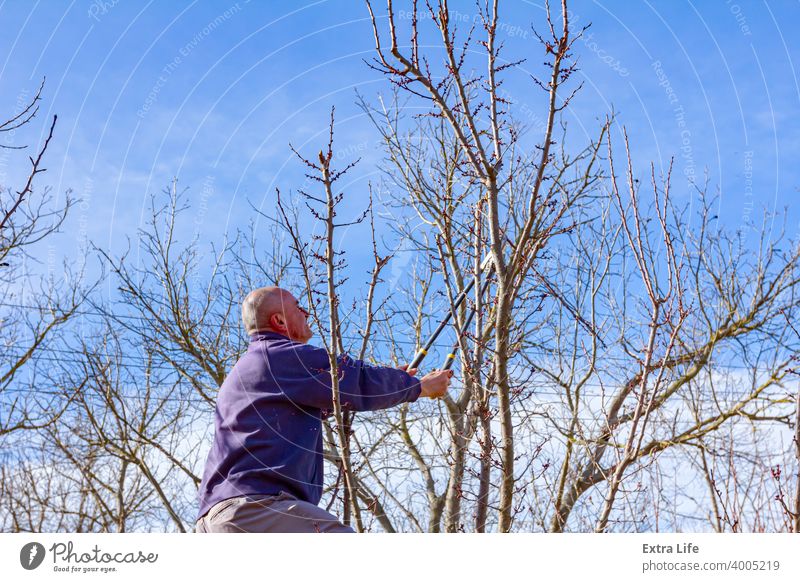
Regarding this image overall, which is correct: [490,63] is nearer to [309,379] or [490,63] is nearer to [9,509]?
[309,379]

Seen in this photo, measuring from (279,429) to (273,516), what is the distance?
14.1 inches

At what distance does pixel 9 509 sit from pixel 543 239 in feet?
30.2

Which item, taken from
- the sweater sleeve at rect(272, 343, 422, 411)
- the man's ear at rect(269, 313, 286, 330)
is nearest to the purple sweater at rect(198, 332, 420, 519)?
the sweater sleeve at rect(272, 343, 422, 411)

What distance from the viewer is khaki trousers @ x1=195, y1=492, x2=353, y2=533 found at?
323 centimetres

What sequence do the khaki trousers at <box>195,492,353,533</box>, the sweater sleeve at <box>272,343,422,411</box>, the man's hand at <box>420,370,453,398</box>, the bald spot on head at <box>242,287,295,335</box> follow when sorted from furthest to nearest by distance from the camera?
1. the bald spot on head at <box>242,287,295,335</box>
2. the man's hand at <box>420,370,453,398</box>
3. the sweater sleeve at <box>272,343,422,411</box>
4. the khaki trousers at <box>195,492,353,533</box>

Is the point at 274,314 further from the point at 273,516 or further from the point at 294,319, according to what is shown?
the point at 273,516

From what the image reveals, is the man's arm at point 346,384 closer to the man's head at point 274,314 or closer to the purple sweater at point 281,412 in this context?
the purple sweater at point 281,412

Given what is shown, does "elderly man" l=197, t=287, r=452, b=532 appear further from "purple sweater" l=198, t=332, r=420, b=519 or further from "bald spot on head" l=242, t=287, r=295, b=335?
"bald spot on head" l=242, t=287, r=295, b=335

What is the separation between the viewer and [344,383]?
10.9ft
